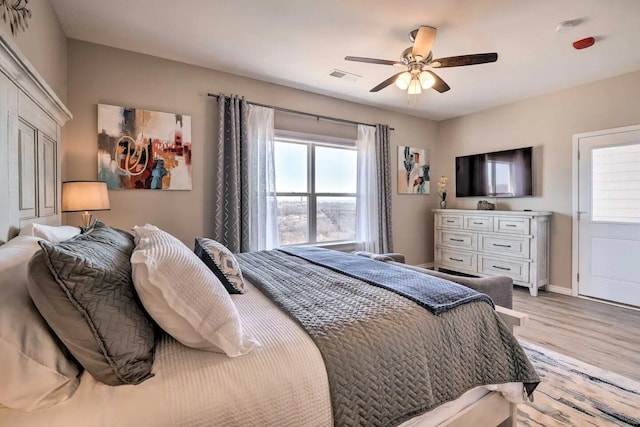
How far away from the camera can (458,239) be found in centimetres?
473

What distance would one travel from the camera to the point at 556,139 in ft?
13.1

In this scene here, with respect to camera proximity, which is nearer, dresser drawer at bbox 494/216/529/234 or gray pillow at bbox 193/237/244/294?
gray pillow at bbox 193/237/244/294

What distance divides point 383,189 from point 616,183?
2.66m

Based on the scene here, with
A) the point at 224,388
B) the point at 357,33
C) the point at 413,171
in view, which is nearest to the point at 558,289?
the point at 413,171

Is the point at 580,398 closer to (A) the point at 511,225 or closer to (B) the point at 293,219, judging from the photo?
(A) the point at 511,225

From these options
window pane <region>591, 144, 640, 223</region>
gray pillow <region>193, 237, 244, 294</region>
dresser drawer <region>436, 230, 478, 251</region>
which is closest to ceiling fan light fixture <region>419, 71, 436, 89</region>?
gray pillow <region>193, 237, 244, 294</region>

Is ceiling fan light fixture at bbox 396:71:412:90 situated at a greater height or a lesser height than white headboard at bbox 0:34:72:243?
greater

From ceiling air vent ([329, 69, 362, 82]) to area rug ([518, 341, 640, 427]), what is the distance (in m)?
3.17

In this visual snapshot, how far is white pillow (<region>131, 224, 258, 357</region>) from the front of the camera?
90 cm

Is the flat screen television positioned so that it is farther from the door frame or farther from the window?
the window

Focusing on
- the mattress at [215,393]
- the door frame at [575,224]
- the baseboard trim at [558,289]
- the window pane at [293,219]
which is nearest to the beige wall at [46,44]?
the mattress at [215,393]

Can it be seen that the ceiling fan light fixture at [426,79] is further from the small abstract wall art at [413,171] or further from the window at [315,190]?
the small abstract wall art at [413,171]

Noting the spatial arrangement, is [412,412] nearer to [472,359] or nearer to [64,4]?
[472,359]

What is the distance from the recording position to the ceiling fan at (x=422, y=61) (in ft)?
7.49
